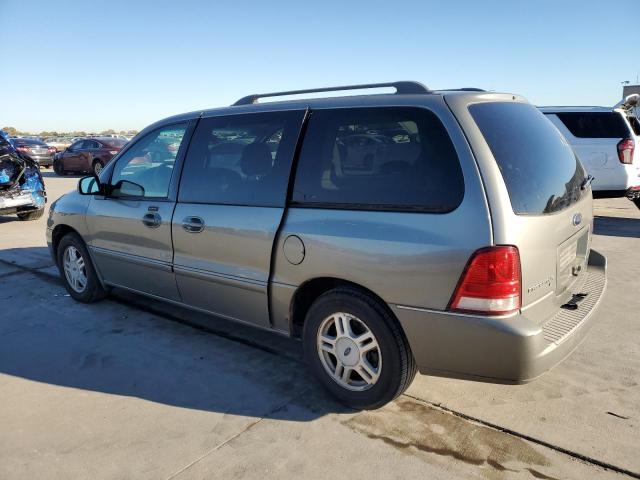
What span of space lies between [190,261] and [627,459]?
2.91 meters

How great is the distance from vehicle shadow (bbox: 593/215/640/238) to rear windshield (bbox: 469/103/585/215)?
17.4ft

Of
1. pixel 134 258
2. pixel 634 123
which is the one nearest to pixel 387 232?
pixel 134 258

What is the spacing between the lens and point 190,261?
3.74 meters

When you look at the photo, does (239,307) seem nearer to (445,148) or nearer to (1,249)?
(445,148)

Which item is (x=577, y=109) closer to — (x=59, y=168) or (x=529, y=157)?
(x=529, y=157)

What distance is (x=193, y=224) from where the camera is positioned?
3656 mm

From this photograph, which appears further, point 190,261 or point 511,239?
point 190,261

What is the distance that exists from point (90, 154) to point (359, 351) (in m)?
19.0

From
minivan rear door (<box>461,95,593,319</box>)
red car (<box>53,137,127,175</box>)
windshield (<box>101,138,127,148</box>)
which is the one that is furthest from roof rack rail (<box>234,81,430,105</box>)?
windshield (<box>101,138,127,148</box>)

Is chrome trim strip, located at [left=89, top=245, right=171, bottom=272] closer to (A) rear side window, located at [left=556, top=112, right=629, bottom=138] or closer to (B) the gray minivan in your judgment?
(B) the gray minivan

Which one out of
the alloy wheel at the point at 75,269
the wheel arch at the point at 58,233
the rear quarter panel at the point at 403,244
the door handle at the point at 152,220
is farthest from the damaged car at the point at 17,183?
the rear quarter panel at the point at 403,244

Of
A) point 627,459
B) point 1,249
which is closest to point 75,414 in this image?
point 627,459

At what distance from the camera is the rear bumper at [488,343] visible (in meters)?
2.41

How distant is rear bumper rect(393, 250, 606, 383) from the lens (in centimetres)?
241
